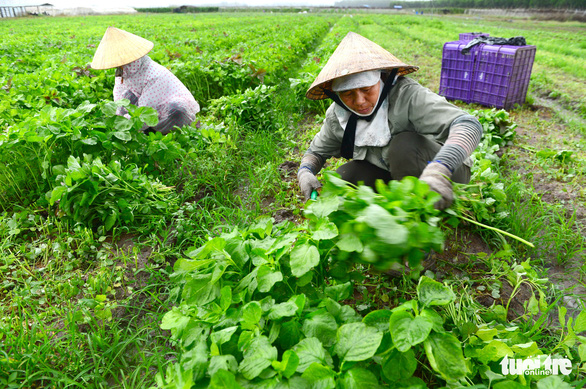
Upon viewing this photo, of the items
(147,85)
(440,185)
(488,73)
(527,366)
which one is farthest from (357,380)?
(488,73)

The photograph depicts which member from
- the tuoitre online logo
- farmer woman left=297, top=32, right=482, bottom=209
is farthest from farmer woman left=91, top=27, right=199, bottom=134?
the tuoitre online logo

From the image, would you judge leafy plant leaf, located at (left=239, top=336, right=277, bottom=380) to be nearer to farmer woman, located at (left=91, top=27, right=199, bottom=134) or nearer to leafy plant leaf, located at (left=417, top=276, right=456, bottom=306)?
leafy plant leaf, located at (left=417, top=276, right=456, bottom=306)

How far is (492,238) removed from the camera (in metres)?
2.27

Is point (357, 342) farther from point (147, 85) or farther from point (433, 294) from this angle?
point (147, 85)

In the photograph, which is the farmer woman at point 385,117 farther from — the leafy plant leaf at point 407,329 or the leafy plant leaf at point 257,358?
the leafy plant leaf at point 257,358

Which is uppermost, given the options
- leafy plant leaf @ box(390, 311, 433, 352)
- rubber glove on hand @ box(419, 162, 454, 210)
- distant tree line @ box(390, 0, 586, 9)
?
distant tree line @ box(390, 0, 586, 9)

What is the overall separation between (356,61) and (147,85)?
2409 millimetres

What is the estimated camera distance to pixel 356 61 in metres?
1.82

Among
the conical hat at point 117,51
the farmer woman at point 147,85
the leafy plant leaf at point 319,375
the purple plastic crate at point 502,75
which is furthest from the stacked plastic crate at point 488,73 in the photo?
the leafy plant leaf at point 319,375

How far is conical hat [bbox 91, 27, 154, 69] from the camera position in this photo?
125 inches

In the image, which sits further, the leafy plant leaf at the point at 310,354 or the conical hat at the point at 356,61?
the conical hat at the point at 356,61

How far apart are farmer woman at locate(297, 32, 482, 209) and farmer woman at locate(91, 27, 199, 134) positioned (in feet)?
5.99

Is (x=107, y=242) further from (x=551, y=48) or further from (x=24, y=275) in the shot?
(x=551, y=48)

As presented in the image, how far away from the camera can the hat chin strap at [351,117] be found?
1949mm
